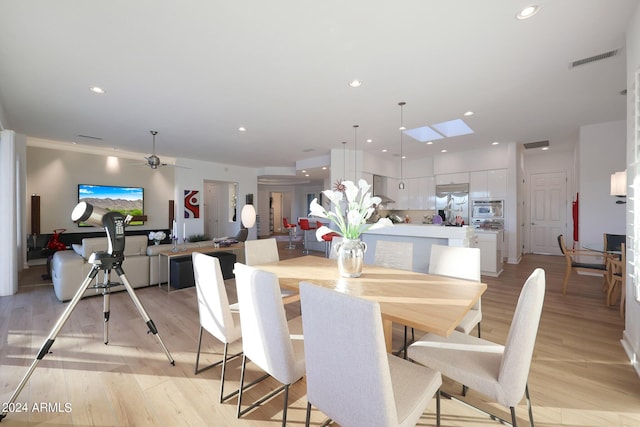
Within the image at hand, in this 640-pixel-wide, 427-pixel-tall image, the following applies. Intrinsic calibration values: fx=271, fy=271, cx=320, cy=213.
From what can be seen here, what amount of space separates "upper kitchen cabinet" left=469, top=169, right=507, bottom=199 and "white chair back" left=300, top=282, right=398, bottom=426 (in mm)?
6493

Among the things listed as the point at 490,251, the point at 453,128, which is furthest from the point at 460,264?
the point at 453,128

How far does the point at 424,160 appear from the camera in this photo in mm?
7457

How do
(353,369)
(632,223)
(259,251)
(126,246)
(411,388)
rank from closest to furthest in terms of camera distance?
(353,369), (411,388), (632,223), (259,251), (126,246)

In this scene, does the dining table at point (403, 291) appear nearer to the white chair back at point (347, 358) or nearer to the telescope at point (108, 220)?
the white chair back at point (347, 358)

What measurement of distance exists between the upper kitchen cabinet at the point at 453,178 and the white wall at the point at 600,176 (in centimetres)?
209

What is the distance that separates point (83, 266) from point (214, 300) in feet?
9.99

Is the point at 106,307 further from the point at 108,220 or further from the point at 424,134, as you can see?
the point at 424,134

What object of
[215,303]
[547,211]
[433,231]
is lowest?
[215,303]

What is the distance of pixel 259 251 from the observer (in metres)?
2.74

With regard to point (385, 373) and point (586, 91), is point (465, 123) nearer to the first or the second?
point (586, 91)

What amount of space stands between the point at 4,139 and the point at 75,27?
302cm

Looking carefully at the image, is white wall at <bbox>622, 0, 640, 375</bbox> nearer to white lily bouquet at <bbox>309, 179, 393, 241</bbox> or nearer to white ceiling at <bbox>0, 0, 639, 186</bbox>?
white ceiling at <bbox>0, 0, 639, 186</bbox>

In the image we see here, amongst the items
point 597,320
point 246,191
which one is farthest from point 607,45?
point 246,191

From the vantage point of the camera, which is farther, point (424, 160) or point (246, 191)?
point (246, 191)
